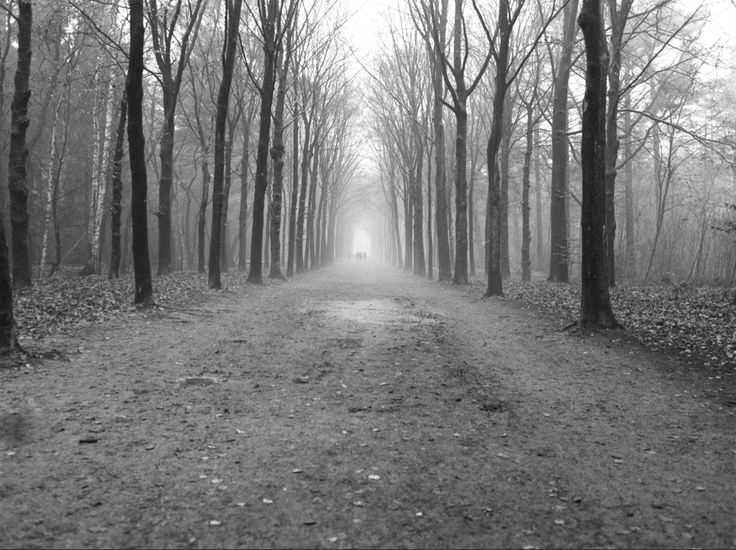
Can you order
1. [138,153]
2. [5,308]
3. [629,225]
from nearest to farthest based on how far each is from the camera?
[5,308] < [138,153] < [629,225]

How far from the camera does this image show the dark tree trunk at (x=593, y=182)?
9117mm

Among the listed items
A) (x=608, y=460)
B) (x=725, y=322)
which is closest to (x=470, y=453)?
(x=608, y=460)

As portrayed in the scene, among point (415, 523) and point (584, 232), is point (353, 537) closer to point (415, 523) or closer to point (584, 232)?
point (415, 523)

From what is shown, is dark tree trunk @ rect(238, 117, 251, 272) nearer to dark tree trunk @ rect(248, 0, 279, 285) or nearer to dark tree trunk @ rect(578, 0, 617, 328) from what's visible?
dark tree trunk @ rect(248, 0, 279, 285)

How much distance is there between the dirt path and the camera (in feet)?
9.97

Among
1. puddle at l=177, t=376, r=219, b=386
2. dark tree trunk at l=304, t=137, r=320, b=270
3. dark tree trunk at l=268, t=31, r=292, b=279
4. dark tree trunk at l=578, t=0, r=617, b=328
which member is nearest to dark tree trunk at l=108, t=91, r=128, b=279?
dark tree trunk at l=268, t=31, r=292, b=279

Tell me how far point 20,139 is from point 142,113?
3401 millimetres

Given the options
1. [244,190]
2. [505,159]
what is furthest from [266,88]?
[505,159]

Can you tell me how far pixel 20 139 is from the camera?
43.1ft

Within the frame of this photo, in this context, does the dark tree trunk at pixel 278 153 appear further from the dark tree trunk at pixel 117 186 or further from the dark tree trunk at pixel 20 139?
the dark tree trunk at pixel 20 139

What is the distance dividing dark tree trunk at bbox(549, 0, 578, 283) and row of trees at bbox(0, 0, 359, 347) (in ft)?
29.1

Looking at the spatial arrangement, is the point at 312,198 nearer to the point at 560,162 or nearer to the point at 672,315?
the point at 560,162

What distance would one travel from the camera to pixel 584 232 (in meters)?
9.40

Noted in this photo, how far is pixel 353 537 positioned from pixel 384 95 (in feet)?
104
